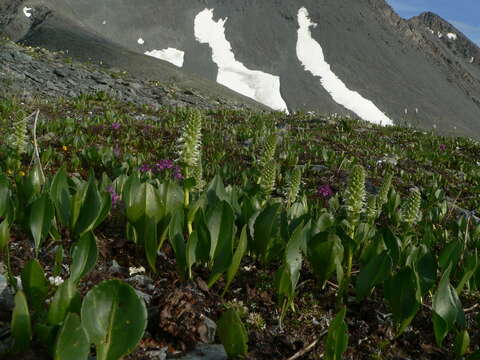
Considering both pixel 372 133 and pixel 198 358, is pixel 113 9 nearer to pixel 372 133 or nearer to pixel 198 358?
pixel 372 133

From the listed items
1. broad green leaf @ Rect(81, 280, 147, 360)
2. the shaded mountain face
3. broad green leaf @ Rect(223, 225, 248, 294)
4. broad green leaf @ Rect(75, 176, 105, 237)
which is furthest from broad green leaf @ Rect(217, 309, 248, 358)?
the shaded mountain face

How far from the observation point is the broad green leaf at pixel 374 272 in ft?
8.02

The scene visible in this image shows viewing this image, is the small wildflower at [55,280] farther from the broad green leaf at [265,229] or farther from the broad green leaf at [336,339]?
the broad green leaf at [336,339]

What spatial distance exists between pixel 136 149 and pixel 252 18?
9041 cm

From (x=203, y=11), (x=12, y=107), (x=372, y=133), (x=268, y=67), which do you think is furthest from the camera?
(x=203, y=11)

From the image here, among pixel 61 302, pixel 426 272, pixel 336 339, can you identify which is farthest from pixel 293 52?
pixel 61 302

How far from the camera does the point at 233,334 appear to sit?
5.84ft

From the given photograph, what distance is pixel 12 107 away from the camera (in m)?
9.18

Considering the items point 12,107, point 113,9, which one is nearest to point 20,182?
point 12,107

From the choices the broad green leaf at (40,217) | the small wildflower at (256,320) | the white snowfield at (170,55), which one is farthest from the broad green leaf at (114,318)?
the white snowfield at (170,55)

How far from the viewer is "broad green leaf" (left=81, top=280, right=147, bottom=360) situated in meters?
1.61

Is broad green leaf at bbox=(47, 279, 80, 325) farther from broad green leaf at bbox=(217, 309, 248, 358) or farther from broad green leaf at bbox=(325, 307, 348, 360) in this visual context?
broad green leaf at bbox=(325, 307, 348, 360)

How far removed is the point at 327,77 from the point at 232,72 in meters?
19.5

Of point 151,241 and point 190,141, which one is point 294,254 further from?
point 190,141
